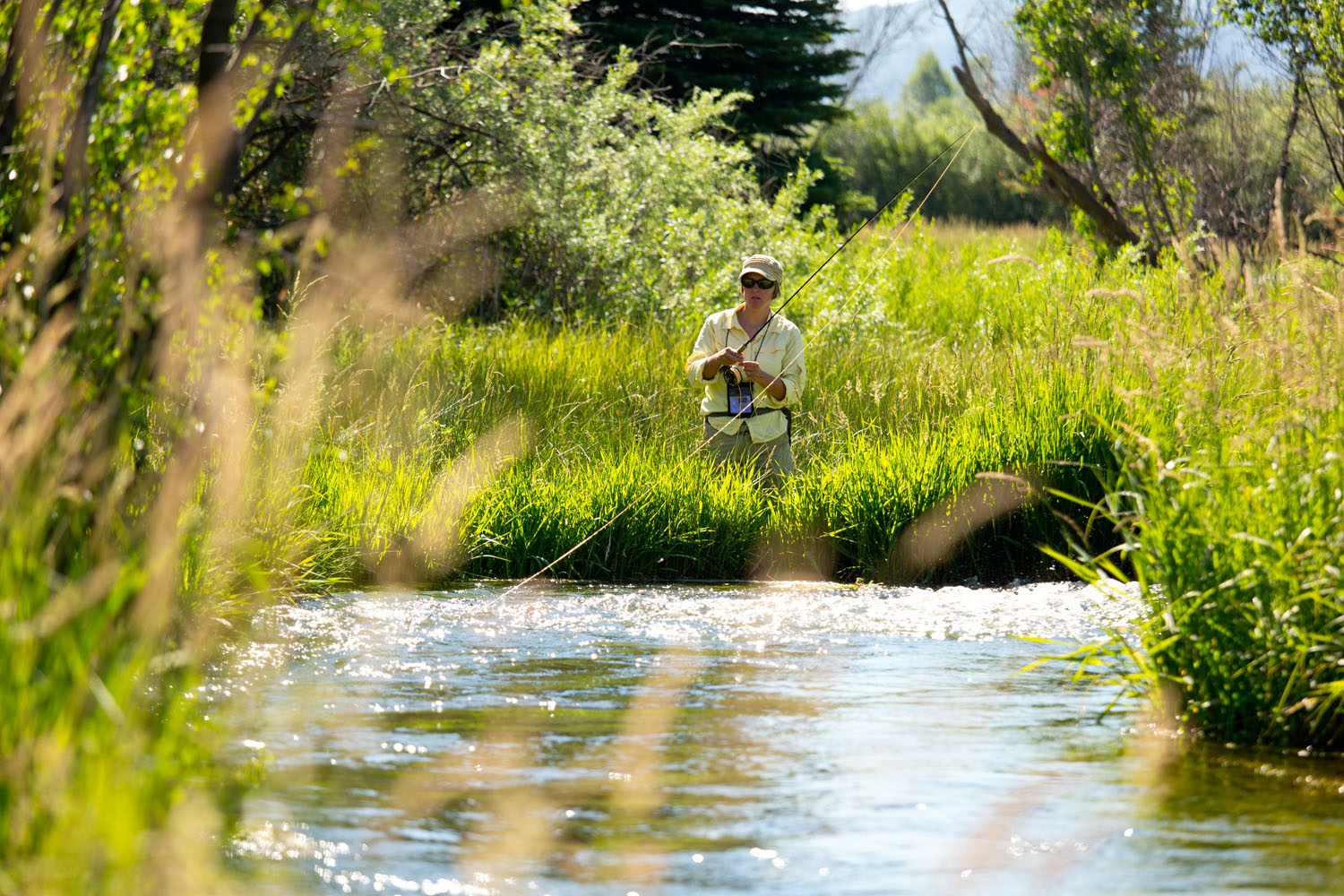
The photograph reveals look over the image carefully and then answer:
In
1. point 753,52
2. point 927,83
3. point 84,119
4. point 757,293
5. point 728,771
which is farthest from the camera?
point 927,83

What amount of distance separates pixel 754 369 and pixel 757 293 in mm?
478

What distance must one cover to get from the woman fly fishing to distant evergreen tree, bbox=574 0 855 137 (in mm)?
17950

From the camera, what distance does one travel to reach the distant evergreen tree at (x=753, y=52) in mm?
26641

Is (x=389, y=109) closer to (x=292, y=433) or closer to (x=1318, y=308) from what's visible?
(x=292, y=433)

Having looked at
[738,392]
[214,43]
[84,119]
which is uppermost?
[214,43]

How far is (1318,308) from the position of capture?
5.00 meters

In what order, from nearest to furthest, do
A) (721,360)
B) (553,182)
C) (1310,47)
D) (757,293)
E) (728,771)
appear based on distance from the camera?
(728,771)
(721,360)
(757,293)
(1310,47)
(553,182)

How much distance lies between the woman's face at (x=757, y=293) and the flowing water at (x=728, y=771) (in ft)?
7.38

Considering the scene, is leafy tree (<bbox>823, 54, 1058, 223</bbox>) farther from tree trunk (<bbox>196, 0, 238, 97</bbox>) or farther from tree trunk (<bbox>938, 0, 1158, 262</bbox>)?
tree trunk (<bbox>196, 0, 238, 97</bbox>)

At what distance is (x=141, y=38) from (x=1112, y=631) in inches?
153

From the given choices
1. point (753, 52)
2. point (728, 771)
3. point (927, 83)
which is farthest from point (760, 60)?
point (927, 83)

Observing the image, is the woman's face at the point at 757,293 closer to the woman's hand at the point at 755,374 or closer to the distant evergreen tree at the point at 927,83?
the woman's hand at the point at 755,374

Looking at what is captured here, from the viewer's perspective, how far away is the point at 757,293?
845 centimetres

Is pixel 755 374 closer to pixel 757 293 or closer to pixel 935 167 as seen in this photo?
pixel 757 293
